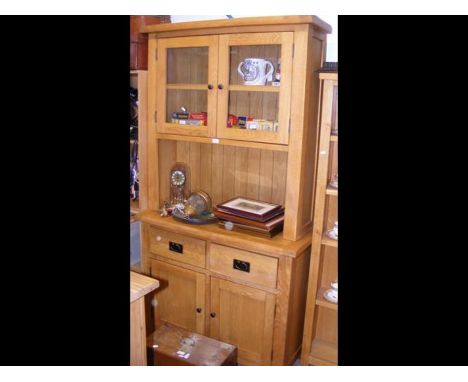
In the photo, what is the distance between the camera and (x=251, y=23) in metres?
1.61

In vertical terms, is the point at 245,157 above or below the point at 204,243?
above

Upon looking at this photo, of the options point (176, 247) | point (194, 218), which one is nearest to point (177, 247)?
point (176, 247)

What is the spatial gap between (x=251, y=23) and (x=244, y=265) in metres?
1.02

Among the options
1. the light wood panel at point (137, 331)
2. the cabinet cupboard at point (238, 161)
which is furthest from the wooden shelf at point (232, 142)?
the light wood panel at point (137, 331)

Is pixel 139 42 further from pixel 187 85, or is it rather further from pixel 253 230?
pixel 253 230

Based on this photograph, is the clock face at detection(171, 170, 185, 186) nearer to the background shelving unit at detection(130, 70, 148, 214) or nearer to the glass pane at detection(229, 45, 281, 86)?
the background shelving unit at detection(130, 70, 148, 214)

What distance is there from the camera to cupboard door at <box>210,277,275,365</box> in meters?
1.84

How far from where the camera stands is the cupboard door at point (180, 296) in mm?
1998

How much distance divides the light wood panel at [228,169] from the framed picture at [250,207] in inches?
3.5
